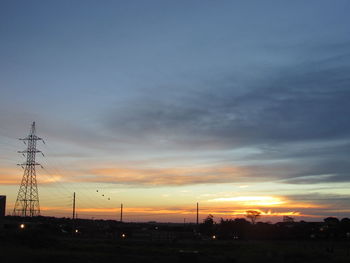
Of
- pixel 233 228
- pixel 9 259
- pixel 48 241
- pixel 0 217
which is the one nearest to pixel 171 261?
pixel 9 259

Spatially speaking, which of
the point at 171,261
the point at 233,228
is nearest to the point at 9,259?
the point at 171,261

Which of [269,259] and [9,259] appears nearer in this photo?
[9,259]

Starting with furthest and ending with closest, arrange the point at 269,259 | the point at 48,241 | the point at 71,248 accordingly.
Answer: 1. the point at 48,241
2. the point at 71,248
3. the point at 269,259

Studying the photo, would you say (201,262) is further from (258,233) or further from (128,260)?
(258,233)

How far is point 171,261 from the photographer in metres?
41.8

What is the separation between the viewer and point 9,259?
35375 millimetres

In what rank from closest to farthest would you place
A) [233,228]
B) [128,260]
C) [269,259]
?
[128,260] → [269,259] → [233,228]

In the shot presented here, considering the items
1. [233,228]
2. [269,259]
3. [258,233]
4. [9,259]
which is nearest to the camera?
[9,259]

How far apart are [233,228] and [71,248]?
87.2 metres

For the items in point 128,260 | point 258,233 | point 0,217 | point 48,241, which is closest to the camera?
point 128,260

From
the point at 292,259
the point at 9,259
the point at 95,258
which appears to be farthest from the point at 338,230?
the point at 9,259

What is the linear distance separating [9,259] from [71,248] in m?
19.0

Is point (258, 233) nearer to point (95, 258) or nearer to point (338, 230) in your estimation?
point (338, 230)

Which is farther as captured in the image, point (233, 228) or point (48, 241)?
point (233, 228)
